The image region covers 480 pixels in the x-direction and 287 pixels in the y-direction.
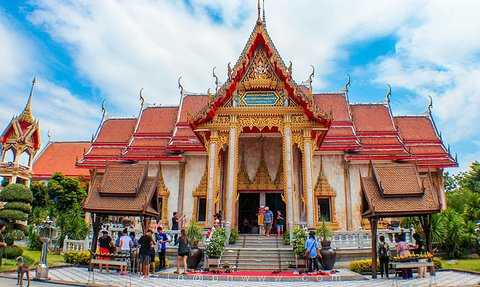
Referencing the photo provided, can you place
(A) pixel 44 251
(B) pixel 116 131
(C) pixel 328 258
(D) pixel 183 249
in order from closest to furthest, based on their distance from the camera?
(A) pixel 44 251 → (D) pixel 183 249 → (C) pixel 328 258 → (B) pixel 116 131

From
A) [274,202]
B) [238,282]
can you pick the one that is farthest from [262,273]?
[274,202]

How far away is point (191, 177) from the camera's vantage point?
61.2 feet

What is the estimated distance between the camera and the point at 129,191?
11047 mm

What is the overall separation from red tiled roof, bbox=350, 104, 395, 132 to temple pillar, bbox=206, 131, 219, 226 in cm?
864

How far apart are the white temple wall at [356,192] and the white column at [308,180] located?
12.7ft

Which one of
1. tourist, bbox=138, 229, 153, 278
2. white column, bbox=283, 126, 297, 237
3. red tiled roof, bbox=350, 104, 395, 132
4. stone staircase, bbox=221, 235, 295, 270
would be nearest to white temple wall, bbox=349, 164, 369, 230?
red tiled roof, bbox=350, 104, 395, 132

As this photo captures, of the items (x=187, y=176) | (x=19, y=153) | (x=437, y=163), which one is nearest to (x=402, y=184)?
(x=437, y=163)

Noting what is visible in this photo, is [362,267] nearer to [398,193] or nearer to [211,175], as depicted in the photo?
[398,193]

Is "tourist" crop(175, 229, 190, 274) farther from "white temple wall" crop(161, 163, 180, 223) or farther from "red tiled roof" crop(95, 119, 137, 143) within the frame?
"red tiled roof" crop(95, 119, 137, 143)

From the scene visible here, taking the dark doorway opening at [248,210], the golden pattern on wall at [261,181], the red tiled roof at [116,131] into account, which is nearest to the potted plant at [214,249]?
the golden pattern on wall at [261,181]

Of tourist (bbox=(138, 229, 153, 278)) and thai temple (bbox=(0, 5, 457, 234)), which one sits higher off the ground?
thai temple (bbox=(0, 5, 457, 234))

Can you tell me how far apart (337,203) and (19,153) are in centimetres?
2087

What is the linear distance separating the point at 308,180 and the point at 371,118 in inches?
339

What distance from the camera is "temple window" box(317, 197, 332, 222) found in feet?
57.5
